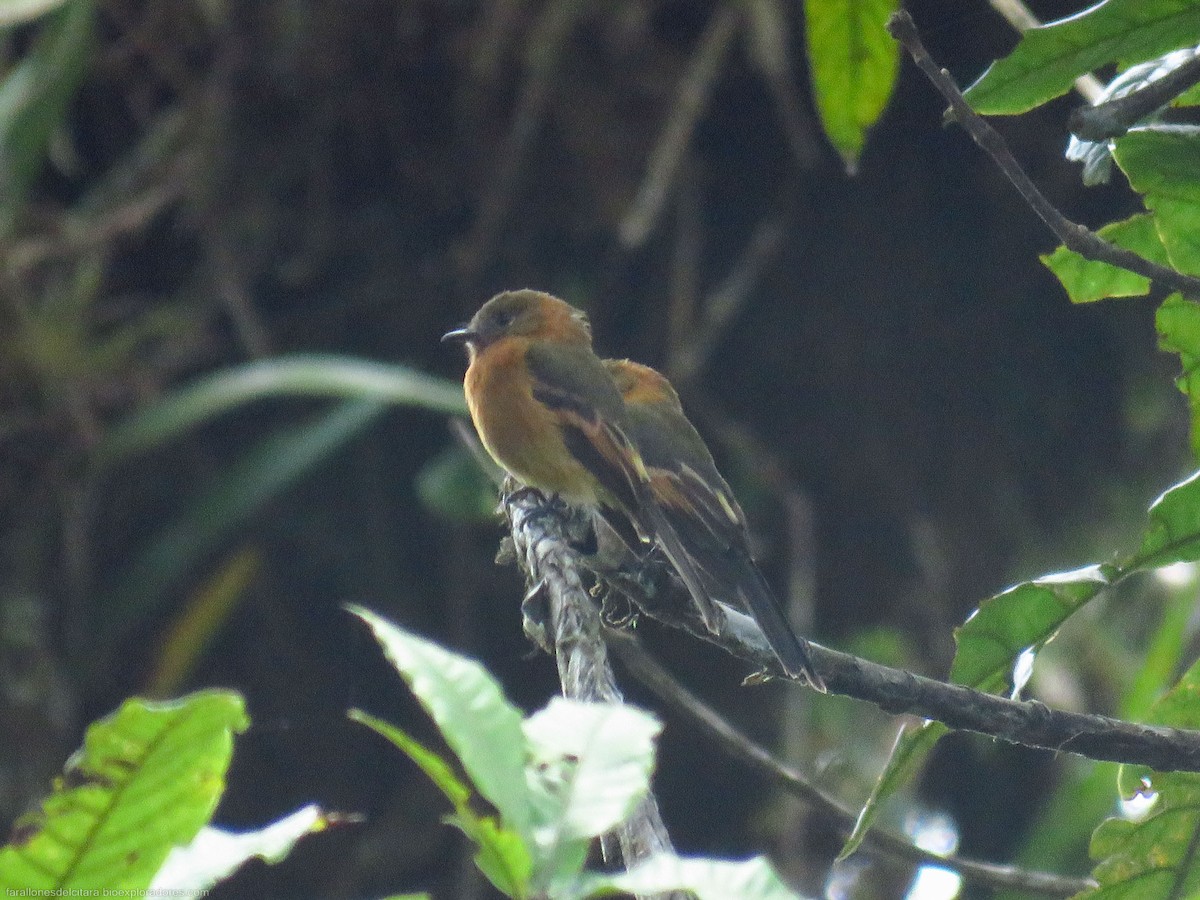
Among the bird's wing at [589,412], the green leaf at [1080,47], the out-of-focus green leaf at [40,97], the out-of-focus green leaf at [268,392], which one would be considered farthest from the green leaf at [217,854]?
the out-of-focus green leaf at [40,97]

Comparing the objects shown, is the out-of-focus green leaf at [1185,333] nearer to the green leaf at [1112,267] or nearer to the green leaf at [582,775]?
the green leaf at [1112,267]

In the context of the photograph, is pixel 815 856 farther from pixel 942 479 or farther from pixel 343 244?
pixel 343 244

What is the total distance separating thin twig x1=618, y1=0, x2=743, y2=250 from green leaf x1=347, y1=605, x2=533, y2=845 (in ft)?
10.7

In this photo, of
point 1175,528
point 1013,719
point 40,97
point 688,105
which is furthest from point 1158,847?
point 40,97

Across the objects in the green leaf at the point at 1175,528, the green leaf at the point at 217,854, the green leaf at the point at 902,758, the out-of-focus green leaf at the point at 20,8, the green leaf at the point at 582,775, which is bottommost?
the green leaf at the point at 902,758

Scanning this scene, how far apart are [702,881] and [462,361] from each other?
4059mm

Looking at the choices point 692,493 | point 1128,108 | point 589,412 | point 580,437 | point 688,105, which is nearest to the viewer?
point 1128,108

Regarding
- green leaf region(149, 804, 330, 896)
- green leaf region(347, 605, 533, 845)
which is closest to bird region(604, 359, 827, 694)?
green leaf region(149, 804, 330, 896)

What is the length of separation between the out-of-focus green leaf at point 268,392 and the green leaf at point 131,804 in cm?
279

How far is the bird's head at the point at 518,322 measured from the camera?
4074 millimetres

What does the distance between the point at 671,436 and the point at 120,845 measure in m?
2.61

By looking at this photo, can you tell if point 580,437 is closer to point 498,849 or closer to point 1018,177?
point 1018,177

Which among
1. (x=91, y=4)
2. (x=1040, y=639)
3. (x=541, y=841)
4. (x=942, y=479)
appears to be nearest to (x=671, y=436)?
(x=942, y=479)

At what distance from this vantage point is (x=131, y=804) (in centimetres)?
108
